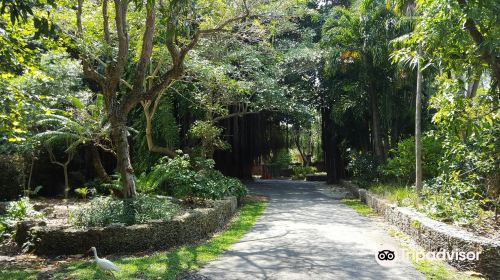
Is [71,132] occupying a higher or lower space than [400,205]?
higher

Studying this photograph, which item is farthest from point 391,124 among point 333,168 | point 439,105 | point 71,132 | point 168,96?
point 71,132

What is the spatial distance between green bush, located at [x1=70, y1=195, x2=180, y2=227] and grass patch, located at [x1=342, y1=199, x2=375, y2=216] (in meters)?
6.39

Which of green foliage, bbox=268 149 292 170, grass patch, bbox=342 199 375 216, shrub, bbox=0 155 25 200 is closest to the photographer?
grass patch, bbox=342 199 375 216

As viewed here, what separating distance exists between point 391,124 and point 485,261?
13.8 metres

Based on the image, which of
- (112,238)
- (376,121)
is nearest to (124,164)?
(112,238)

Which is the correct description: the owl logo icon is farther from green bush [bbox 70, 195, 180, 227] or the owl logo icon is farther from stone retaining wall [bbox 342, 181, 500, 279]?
green bush [bbox 70, 195, 180, 227]

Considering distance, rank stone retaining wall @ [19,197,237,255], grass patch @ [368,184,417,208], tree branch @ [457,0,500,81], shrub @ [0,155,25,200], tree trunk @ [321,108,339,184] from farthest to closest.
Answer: tree trunk @ [321,108,339,184], shrub @ [0,155,25,200], grass patch @ [368,184,417,208], stone retaining wall @ [19,197,237,255], tree branch @ [457,0,500,81]

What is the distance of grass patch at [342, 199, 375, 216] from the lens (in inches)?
548

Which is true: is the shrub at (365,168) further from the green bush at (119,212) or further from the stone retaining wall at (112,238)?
the stone retaining wall at (112,238)

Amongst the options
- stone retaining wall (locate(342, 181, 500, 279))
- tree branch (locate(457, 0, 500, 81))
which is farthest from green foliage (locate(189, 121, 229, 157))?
tree branch (locate(457, 0, 500, 81))

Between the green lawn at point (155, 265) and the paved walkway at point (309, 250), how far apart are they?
28 centimetres

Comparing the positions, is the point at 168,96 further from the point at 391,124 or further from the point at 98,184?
the point at 391,124

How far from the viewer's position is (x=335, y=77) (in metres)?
22.8

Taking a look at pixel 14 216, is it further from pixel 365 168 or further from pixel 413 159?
pixel 365 168
